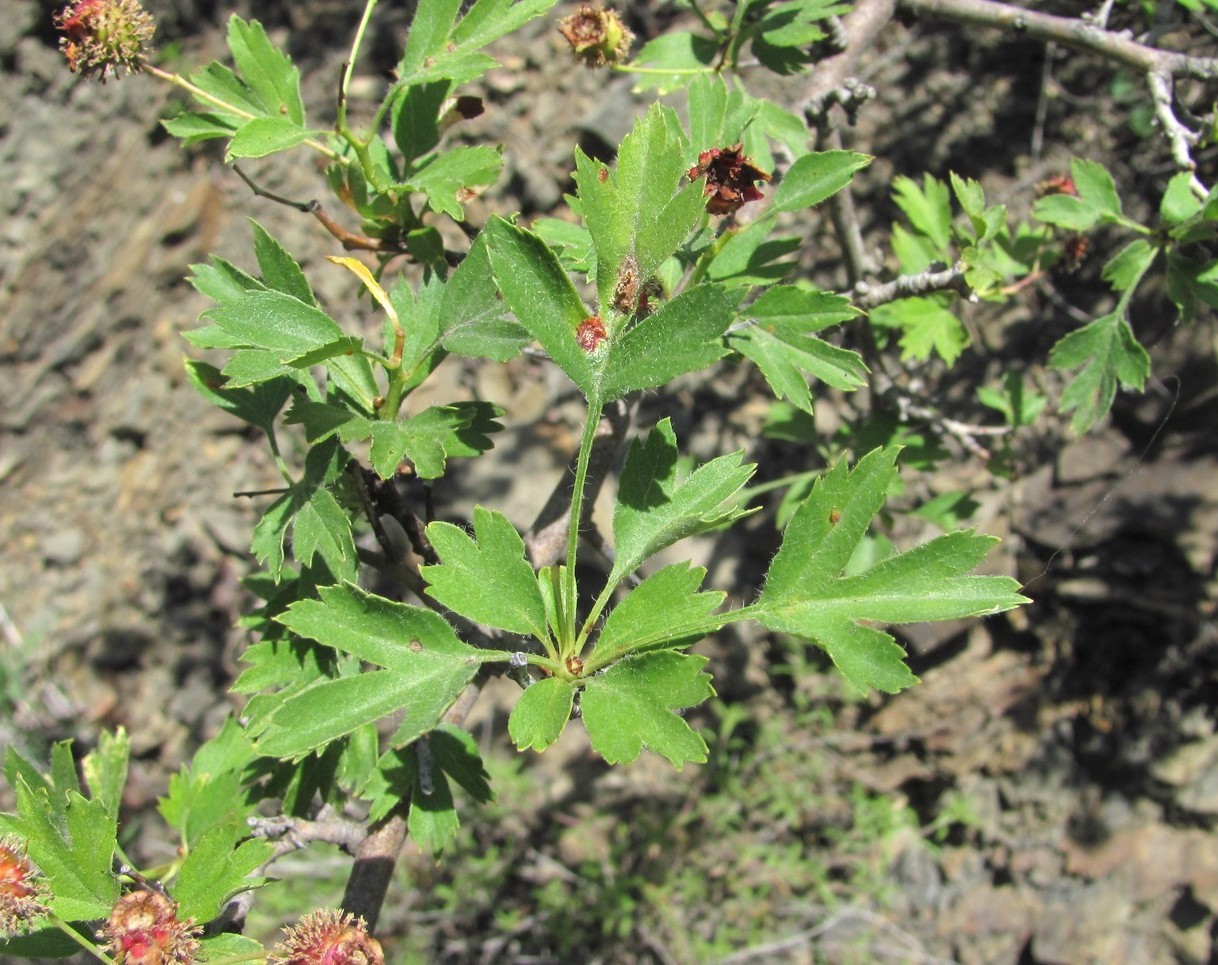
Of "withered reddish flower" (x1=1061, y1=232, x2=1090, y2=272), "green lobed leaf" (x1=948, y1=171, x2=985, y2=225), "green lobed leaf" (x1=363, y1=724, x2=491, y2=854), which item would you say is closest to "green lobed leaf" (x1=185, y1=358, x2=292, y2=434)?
"green lobed leaf" (x1=363, y1=724, x2=491, y2=854)

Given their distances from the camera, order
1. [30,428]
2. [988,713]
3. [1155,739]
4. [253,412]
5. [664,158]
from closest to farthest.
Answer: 1. [664,158]
2. [253,412]
3. [1155,739]
4. [988,713]
5. [30,428]

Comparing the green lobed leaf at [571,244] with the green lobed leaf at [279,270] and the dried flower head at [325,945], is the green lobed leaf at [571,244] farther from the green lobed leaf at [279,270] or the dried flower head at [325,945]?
the dried flower head at [325,945]

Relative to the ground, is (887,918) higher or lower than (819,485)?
lower

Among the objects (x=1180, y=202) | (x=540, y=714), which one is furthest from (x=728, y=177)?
(x=1180, y=202)

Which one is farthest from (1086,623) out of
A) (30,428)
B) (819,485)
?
(30,428)

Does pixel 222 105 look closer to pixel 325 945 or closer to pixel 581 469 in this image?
pixel 581 469

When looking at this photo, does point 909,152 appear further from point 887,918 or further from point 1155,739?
point 887,918
